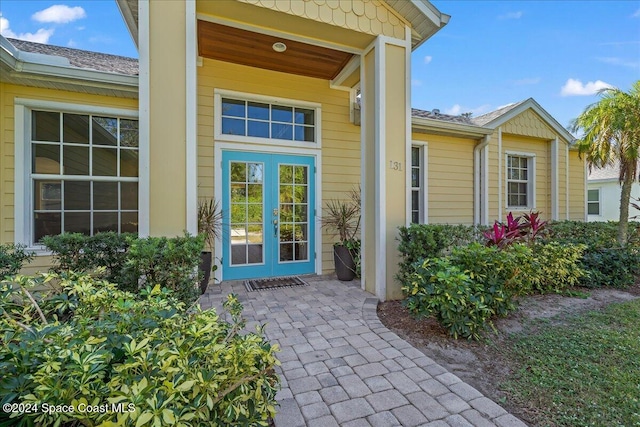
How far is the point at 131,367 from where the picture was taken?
107 cm

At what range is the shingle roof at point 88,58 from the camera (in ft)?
14.7

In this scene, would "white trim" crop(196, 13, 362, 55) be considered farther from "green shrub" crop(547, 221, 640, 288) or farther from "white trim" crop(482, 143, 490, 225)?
"green shrub" crop(547, 221, 640, 288)

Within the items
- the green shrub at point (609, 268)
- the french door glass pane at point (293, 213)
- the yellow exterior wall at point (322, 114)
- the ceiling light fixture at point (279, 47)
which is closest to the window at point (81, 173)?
the yellow exterior wall at point (322, 114)

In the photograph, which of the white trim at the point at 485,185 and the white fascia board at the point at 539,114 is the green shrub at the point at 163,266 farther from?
the white fascia board at the point at 539,114

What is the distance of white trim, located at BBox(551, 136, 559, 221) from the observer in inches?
304

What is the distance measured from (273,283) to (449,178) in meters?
4.86

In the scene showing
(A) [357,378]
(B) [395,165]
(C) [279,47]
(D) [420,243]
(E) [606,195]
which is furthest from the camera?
(E) [606,195]

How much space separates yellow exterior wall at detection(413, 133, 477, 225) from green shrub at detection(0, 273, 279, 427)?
243 inches

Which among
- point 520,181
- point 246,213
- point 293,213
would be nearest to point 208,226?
point 246,213

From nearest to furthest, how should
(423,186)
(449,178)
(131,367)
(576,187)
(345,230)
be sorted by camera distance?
1. (131,367)
2. (345,230)
3. (423,186)
4. (449,178)
5. (576,187)

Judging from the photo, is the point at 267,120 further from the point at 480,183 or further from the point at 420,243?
the point at 480,183

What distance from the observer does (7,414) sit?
0.95 m

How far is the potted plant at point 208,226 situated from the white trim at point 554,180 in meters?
8.61

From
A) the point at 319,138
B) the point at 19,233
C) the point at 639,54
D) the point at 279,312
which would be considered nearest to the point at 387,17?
the point at 319,138
